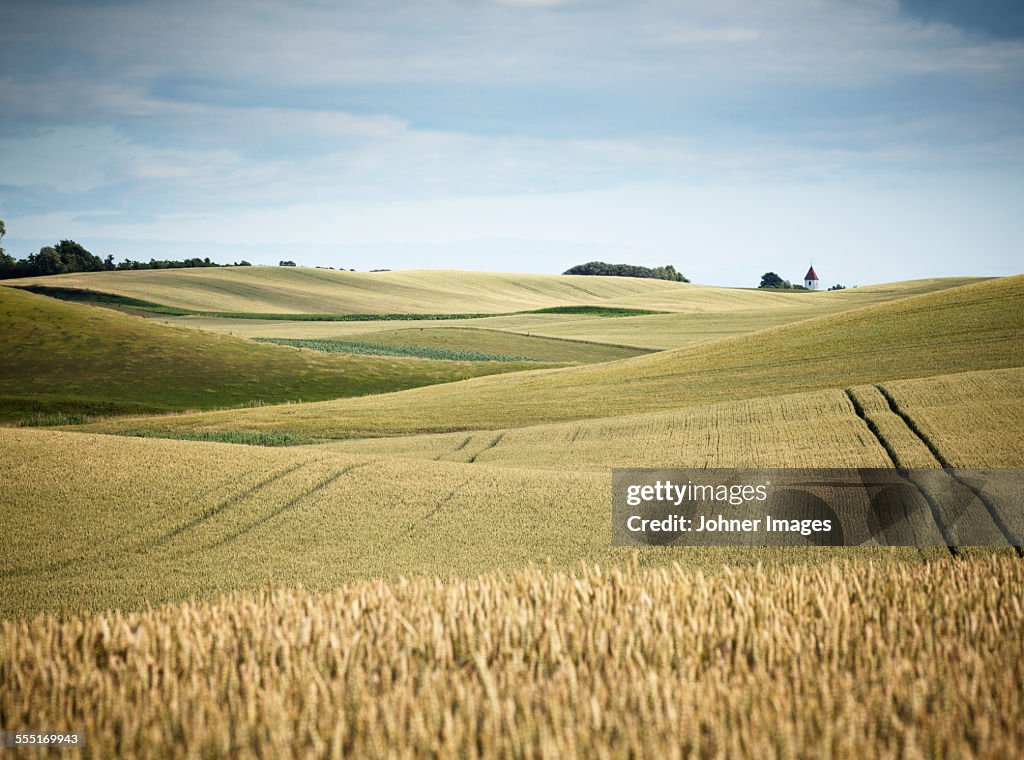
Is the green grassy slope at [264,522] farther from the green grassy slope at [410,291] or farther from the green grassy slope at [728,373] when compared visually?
the green grassy slope at [410,291]

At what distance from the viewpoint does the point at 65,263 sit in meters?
110

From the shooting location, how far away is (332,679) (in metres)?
3.47

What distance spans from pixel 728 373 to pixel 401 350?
3216 centimetres

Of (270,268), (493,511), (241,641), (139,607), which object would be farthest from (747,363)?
(270,268)

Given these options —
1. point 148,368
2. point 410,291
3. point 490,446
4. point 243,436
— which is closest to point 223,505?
point 490,446

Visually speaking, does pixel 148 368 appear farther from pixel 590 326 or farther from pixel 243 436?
pixel 590 326

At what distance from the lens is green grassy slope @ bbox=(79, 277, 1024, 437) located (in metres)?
20.9

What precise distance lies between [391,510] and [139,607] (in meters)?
3.17

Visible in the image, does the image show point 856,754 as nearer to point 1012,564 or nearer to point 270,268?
point 1012,564

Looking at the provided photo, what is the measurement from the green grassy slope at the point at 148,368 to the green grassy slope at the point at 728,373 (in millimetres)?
6254

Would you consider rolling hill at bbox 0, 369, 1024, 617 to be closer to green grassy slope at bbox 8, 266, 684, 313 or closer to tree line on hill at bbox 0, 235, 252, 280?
green grassy slope at bbox 8, 266, 684, 313

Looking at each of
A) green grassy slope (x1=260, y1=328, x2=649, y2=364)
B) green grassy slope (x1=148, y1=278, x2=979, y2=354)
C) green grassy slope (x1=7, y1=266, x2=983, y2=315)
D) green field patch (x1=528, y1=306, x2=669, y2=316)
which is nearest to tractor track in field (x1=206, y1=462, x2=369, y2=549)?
green grassy slope (x1=260, y1=328, x2=649, y2=364)

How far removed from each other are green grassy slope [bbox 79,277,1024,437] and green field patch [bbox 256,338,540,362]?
21589 mm

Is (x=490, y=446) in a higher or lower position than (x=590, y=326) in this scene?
lower
